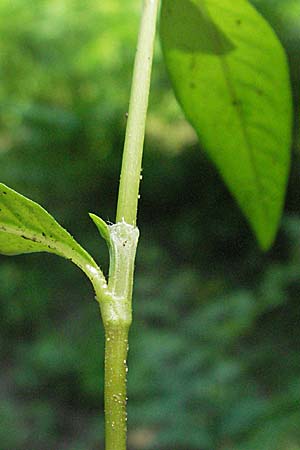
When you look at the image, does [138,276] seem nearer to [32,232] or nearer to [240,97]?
[240,97]

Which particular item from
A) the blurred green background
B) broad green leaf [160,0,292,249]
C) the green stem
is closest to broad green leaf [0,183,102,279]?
the green stem

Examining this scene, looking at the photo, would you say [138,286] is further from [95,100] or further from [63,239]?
[63,239]

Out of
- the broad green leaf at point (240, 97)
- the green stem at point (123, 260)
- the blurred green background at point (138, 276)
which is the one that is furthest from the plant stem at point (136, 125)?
the blurred green background at point (138, 276)

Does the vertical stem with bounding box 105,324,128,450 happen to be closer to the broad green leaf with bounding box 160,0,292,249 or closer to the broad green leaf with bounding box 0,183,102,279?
the broad green leaf with bounding box 0,183,102,279

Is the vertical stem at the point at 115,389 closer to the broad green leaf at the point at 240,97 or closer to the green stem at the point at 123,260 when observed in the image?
the green stem at the point at 123,260

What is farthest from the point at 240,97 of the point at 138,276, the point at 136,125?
the point at 138,276

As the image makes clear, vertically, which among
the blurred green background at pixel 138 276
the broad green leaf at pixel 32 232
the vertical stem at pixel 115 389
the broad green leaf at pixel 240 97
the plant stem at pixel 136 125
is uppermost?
the blurred green background at pixel 138 276
